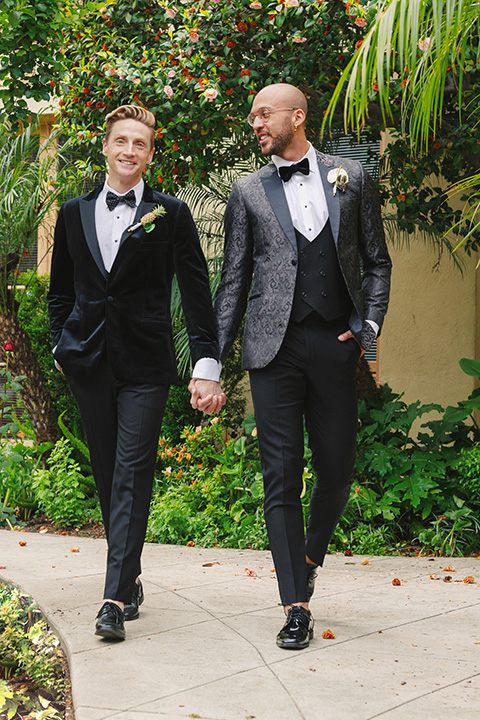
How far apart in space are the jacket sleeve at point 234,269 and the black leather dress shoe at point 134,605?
103cm

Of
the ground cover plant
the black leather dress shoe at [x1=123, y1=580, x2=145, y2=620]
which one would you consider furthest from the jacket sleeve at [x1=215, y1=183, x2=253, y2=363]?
the ground cover plant

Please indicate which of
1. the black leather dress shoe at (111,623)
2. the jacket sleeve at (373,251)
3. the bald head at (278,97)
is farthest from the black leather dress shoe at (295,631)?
the bald head at (278,97)

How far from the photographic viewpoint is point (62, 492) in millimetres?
6773

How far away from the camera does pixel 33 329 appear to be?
809 centimetres

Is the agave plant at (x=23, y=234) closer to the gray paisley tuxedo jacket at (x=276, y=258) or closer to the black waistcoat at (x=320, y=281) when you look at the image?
the gray paisley tuxedo jacket at (x=276, y=258)

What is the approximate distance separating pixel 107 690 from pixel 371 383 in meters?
4.21

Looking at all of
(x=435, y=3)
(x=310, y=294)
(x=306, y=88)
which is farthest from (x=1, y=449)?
(x=435, y=3)

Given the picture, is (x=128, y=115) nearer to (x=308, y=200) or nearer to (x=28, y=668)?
(x=308, y=200)

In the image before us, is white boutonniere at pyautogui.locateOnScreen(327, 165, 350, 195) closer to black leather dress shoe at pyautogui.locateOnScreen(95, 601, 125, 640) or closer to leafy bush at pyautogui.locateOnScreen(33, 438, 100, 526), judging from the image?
black leather dress shoe at pyautogui.locateOnScreen(95, 601, 125, 640)

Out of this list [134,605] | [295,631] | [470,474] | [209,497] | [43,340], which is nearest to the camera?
[295,631]

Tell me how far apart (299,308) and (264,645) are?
125cm

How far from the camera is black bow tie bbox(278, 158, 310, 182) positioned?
11.6 feet

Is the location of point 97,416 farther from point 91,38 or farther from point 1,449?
point 1,449

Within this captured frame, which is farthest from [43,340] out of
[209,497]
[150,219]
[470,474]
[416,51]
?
[416,51]
